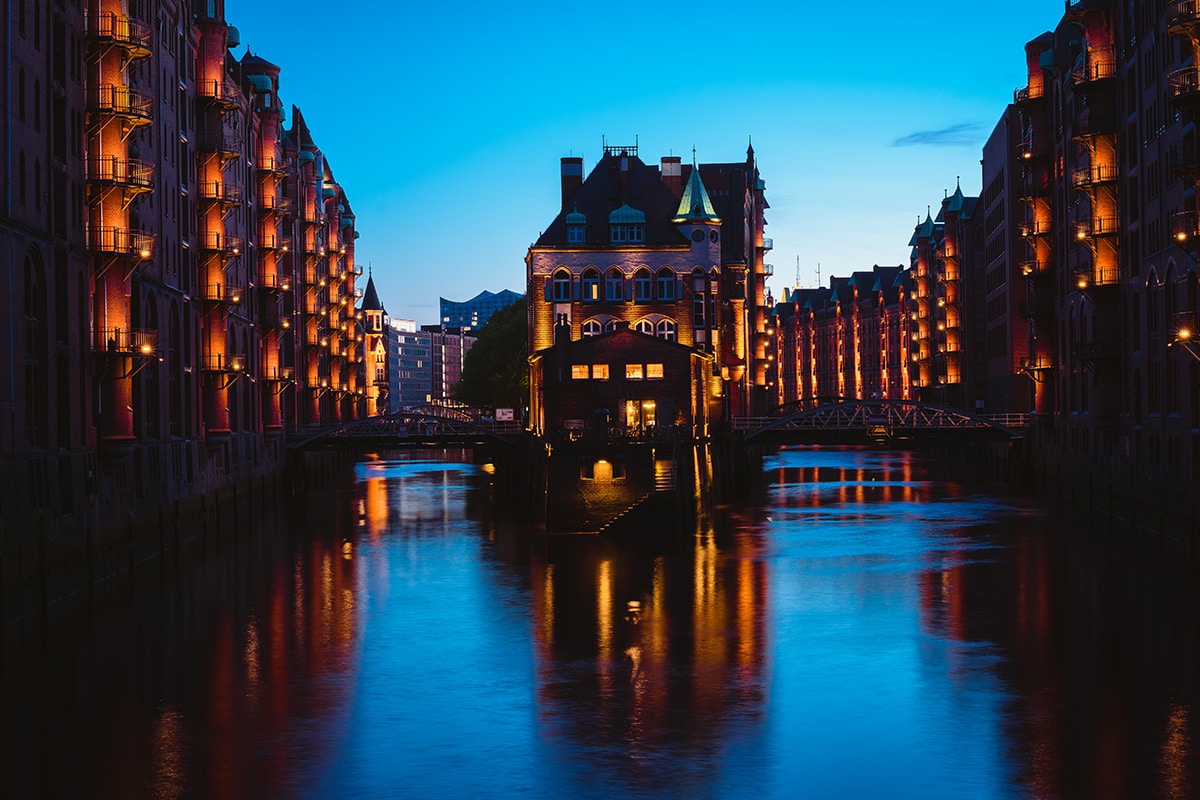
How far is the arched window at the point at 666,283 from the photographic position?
107 metres

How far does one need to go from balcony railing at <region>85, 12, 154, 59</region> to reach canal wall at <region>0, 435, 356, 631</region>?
15.1 meters

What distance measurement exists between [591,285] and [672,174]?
21911 millimetres

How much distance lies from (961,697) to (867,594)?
16.8m

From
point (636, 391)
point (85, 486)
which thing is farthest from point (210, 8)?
point (85, 486)

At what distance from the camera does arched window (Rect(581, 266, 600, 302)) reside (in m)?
107

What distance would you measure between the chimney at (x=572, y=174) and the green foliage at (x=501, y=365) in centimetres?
2629

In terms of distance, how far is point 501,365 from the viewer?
14888 centimetres

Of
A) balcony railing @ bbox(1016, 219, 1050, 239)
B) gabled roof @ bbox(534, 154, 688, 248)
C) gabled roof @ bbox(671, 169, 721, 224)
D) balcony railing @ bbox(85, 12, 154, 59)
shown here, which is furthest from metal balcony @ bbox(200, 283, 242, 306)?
balcony railing @ bbox(1016, 219, 1050, 239)

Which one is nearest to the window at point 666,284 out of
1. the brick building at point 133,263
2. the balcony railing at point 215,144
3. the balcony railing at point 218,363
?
the brick building at point 133,263

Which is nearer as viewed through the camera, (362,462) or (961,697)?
(961,697)

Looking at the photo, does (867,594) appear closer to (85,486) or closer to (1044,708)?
(1044,708)

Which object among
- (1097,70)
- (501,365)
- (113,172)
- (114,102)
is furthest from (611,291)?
(114,102)

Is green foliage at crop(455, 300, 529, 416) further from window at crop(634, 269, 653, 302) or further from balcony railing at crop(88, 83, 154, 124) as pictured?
balcony railing at crop(88, 83, 154, 124)

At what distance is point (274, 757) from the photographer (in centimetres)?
2972
